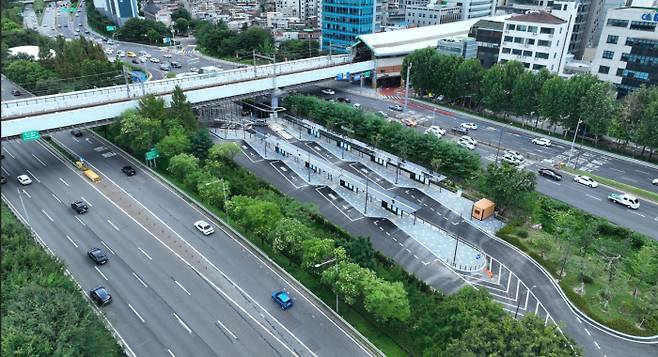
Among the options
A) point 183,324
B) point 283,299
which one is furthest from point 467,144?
point 183,324

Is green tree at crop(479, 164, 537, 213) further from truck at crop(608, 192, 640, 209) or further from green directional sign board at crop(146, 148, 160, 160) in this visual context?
green directional sign board at crop(146, 148, 160, 160)

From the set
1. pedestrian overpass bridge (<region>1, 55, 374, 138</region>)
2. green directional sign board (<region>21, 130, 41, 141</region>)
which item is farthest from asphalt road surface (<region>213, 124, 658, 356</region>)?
green directional sign board (<region>21, 130, 41, 141</region>)

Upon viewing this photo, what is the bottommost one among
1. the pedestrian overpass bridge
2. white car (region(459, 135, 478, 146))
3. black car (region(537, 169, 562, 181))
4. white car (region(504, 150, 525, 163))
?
black car (region(537, 169, 562, 181))

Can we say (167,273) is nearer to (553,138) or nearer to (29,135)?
(29,135)

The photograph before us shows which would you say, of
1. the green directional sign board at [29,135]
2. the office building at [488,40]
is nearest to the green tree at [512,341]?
the green directional sign board at [29,135]

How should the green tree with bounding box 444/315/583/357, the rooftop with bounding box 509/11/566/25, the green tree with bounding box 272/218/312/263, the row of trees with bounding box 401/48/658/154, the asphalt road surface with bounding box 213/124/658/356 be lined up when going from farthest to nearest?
the rooftop with bounding box 509/11/566/25 < the row of trees with bounding box 401/48/658/154 < the green tree with bounding box 272/218/312/263 < the asphalt road surface with bounding box 213/124/658/356 < the green tree with bounding box 444/315/583/357

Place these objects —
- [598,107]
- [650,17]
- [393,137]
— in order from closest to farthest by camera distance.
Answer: [393,137] < [598,107] < [650,17]

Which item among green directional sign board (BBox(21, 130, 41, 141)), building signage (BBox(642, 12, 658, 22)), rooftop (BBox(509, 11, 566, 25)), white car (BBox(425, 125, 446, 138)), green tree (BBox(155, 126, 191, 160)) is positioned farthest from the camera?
rooftop (BBox(509, 11, 566, 25))

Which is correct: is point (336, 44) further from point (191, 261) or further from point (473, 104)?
point (191, 261)
